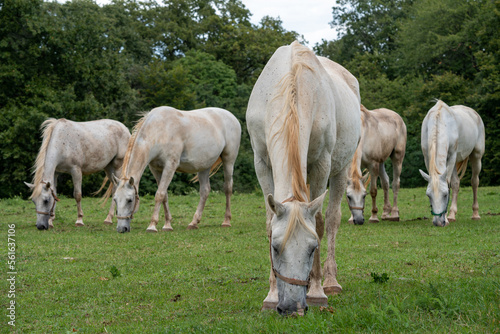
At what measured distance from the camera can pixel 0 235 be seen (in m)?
10.0

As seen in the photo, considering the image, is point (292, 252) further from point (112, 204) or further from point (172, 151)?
point (112, 204)

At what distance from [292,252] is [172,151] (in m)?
7.97

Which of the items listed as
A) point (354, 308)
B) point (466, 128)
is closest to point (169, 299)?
point (354, 308)

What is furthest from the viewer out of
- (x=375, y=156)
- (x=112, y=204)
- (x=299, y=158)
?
(x=112, y=204)

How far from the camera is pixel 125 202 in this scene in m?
10.6

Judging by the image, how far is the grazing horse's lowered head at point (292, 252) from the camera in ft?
12.4

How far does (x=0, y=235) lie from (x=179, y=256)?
4.36 meters

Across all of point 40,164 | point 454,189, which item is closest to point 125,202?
point 40,164

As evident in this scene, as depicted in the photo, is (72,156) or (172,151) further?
(72,156)

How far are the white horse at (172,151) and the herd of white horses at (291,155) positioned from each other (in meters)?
0.02

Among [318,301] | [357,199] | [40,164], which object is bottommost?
[357,199]

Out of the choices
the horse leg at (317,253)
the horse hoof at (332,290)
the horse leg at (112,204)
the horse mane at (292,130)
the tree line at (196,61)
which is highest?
the tree line at (196,61)

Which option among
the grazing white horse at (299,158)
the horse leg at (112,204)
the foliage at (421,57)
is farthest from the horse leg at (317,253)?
the foliage at (421,57)

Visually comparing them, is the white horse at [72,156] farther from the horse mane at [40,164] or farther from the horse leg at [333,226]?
the horse leg at [333,226]
